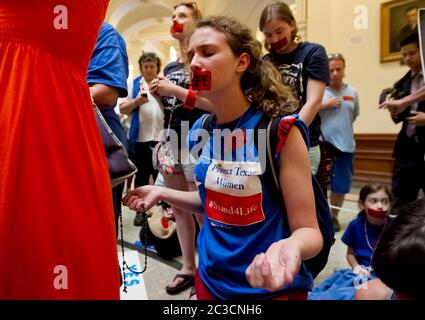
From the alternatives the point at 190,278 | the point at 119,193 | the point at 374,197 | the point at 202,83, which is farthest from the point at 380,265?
the point at 374,197

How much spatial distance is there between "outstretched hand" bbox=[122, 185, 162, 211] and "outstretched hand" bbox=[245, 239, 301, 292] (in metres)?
0.42

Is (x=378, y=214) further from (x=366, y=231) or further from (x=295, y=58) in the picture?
(x=295, y=58)

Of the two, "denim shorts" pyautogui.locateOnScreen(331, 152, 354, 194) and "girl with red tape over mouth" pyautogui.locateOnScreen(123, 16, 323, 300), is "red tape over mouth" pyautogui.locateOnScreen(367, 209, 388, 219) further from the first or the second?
"girl with red tape over mouth" pyautogui.locateOnScreen(123, 16, 323, 300)

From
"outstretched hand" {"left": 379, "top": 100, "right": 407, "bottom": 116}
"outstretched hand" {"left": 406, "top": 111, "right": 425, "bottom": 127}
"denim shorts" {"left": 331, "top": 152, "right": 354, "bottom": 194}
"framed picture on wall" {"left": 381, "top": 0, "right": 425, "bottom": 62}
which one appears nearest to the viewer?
"outstretched hand" {"left": 406, "top": 111, "right": 425, "bottom": 127}

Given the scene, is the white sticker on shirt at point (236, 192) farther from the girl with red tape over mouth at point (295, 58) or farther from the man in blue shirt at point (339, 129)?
the man in blue shirt at point (339, 129)

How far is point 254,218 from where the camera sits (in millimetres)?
840

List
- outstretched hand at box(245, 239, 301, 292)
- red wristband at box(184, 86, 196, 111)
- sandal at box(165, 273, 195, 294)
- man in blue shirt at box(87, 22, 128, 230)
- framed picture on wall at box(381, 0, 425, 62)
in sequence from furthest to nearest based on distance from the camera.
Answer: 1. framed picture on wall at box(381, 0, 425, 62)
2. sandal at box(165, 273, 195, 294)
3. red wristband at box(184, 86, 196, 111)
4. man in blue shirt at box(87, 22, 128, 230)
5. outstretched hand at box(245, 239, 301, 292)

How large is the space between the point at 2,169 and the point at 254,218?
55 cm

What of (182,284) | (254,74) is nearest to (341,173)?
(182,284)

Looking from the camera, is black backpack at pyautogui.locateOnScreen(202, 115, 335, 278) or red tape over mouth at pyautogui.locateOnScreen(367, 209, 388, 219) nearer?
black backpack at pyautogui.locateOnScreen(202, 115, 335, 278)

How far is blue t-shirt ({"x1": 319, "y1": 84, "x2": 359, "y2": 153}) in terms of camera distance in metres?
2.89

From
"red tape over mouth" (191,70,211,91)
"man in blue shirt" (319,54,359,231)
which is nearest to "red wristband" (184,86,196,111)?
"red tape over mouth" (191,70,211,91)

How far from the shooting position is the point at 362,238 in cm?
189

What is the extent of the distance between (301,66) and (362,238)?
1.02 meters
